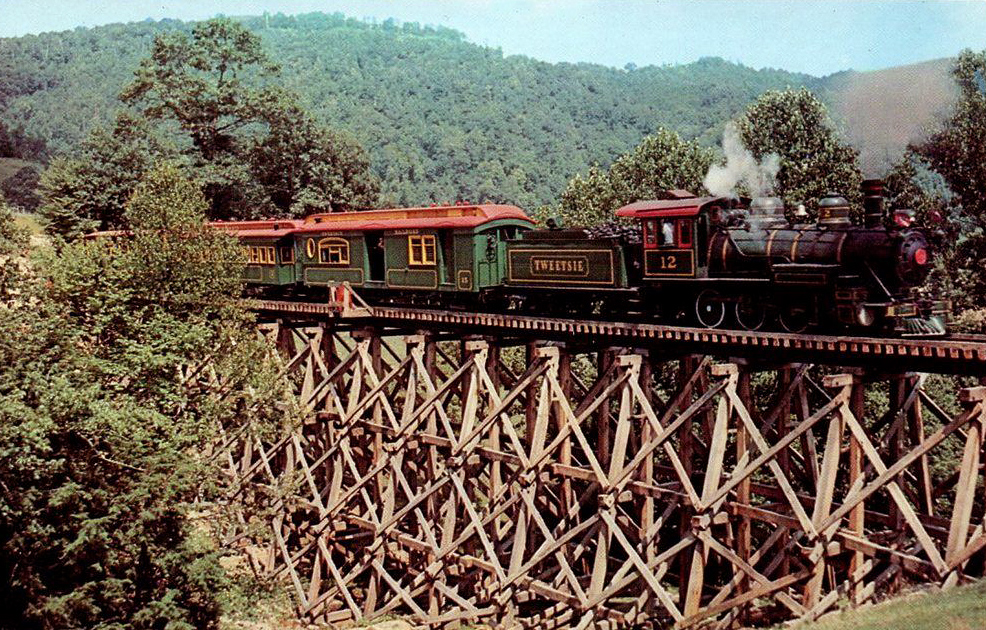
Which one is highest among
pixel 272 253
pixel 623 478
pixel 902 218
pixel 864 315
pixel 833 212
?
pixel 833 212

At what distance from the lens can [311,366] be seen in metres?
20.5

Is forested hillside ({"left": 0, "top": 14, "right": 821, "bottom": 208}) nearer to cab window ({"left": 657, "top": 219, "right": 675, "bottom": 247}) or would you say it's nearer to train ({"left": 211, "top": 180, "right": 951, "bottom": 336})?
train ({"left": 211, "top": 180, "right": 951, "bottom": 336})

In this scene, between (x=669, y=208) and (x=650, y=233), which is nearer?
(x=669, y=208)

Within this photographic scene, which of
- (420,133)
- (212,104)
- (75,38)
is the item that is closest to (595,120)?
(420,133)

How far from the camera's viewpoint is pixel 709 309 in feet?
49.3

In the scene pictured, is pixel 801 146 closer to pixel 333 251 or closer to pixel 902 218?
pixel 333 251

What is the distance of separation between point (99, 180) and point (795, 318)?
31.8 metres

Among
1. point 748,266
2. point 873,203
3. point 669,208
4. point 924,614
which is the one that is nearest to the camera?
point 924,614

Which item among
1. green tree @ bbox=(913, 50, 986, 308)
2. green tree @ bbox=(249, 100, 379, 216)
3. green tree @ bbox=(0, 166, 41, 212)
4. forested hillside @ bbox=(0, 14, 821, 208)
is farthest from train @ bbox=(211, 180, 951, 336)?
forested hillside @ bbox=(0, 14, 821, 208)

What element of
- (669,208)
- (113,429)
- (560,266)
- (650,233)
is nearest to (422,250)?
(560,266)

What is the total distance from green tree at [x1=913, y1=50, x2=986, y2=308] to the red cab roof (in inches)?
623

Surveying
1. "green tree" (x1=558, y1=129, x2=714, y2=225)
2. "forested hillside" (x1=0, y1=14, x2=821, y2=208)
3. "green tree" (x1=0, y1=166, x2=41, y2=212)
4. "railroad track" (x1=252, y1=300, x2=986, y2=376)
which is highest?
"forested hillside" (x1=0, y1=14, x2=821, y2=208)

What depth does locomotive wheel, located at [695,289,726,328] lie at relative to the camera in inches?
585

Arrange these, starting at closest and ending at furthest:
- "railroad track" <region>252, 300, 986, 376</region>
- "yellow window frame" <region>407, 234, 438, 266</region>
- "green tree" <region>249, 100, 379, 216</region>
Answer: "railroad track" <region>252, 300, 986, 376</region>, "yellow window frame" <region>407, 234, 438, 266</region>, "green tree" <region>249, 100, 379, 216</region>
